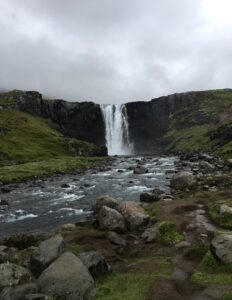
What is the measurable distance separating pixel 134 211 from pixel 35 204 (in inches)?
958

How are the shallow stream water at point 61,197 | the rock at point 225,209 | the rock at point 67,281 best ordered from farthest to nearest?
the shallow stream water at point 61,197, the rock at point 225,209, the rock at point 67,281

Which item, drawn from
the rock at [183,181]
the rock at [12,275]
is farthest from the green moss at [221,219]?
the rock at [183,181]

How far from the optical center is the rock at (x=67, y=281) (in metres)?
20.5

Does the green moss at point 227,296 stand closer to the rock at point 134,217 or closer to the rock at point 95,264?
the rock at point 95,264

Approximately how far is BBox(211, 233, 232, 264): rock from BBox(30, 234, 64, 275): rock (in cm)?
934

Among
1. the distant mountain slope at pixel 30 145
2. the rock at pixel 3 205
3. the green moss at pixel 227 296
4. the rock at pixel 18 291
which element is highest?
the distant mountain slope at pixel 30 145

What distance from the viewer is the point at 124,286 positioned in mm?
22031

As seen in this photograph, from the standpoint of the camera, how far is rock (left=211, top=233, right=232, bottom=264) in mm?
24125

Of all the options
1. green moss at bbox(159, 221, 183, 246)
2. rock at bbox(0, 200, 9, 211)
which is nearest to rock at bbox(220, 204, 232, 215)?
green moss at bbox(159, 221, 183, 246)

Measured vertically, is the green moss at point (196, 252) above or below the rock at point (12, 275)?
below

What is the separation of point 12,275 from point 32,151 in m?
121

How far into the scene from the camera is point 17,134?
168125 millimetres

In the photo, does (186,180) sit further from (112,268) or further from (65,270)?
(65,270)

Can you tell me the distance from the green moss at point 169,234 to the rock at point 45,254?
351 inches
